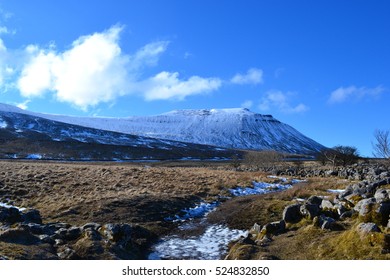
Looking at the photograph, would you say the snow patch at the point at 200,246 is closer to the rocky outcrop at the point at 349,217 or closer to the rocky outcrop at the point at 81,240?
the rocky outcrop at the point at 81,240

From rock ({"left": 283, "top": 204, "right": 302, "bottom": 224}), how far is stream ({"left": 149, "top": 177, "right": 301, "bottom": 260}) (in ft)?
6.98

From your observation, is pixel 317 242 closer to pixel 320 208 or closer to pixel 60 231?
pixel 320 208

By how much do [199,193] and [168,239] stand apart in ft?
42.4

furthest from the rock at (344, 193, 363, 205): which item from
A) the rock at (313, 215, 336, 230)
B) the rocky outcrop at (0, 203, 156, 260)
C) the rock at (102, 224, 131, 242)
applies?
the rock at (102, 224, 131, 242)

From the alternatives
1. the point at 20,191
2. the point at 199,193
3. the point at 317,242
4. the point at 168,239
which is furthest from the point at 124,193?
the point at 317,242

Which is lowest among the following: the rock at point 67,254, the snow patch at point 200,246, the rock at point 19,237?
the snow patch at point 200,246

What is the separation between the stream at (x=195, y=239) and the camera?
1405cm

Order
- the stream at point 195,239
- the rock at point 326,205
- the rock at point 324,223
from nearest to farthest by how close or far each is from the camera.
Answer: the rock at point 324,223 < the stream at point 195,239 < the rock at point 326,205

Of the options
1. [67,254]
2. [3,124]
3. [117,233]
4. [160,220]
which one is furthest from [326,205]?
[3,124]

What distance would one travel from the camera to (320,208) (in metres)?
17.7

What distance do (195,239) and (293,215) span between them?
16.2 ft

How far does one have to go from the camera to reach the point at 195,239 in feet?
54.1

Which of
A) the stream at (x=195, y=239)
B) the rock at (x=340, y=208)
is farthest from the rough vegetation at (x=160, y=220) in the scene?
the stream at (x=195, y=239)

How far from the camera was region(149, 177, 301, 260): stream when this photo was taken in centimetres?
1405
